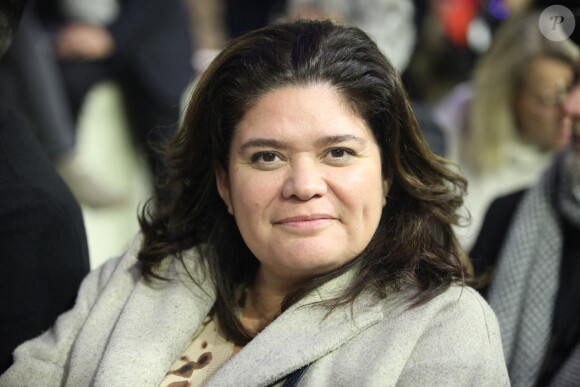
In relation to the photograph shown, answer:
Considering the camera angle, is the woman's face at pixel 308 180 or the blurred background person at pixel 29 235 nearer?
the woman's face at pixel 308 180

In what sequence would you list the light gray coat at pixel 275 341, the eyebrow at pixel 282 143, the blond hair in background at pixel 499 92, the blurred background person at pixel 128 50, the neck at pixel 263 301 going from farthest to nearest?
the blurred background person at pixel 128 50
the blond hair in background at pixel 499 92
the neck at pixel 263 301
the eyebrow at pixel 282 143
the light gray coat at pixel 275 341

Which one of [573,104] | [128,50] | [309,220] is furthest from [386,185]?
[128,50]

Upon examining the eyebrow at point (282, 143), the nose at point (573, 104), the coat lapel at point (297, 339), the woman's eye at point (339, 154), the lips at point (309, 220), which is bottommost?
the coat lapel at point (297, 339)

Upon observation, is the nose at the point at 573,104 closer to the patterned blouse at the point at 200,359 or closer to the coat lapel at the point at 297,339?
the coat lapel at the point at 297,339

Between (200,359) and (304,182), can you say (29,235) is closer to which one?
(200,359)

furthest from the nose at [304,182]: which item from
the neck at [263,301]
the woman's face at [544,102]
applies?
the woman's face at [544,102]

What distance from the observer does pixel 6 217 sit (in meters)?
2.07

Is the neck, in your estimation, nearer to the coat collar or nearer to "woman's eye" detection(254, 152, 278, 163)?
the coat collar

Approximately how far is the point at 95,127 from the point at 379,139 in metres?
2.97

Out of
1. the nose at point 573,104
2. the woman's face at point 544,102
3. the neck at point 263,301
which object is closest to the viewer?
the neck at point 263,301

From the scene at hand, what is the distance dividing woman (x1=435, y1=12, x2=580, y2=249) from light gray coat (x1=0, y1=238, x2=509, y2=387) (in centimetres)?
166

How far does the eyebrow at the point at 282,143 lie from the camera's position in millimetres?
1816

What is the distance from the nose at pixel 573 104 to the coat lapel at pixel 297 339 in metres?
1.26

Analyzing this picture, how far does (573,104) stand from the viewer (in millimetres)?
2635
